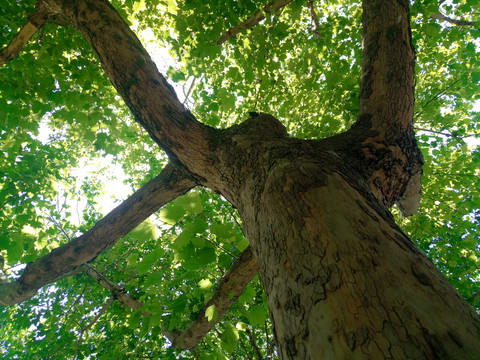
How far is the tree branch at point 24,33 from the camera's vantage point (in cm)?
310

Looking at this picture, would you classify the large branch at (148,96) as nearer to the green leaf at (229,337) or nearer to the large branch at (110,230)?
the large branch at (110,230)

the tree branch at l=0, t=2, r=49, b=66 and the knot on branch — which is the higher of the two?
the tree branch at l=0, t=2, r=49, b=66

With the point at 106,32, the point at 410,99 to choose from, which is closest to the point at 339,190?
the point at 410,99

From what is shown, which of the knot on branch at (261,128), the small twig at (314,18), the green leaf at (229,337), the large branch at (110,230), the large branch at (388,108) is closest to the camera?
the large branch at (388,108)

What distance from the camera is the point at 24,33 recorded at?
3.15 m

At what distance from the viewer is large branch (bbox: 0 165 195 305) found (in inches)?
98.8

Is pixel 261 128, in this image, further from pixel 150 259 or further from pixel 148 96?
pixel 150 259

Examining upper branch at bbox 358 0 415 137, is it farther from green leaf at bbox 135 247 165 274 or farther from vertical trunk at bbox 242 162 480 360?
green leaf at bbox 135 247 165 274

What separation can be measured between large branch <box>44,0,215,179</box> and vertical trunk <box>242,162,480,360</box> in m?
0.99

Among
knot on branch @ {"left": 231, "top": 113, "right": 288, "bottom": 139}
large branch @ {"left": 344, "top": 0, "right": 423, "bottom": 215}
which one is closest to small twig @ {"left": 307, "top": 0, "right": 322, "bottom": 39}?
large branch @ {"left": 344, "top": 0, "right": 423, "bottom": 215}

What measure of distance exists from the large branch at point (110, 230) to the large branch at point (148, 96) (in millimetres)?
445

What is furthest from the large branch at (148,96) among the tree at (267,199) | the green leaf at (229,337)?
the green leaf at (229,337)

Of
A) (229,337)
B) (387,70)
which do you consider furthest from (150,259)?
(387,70)

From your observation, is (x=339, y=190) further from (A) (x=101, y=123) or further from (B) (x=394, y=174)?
(A) (x=101, y=123)
